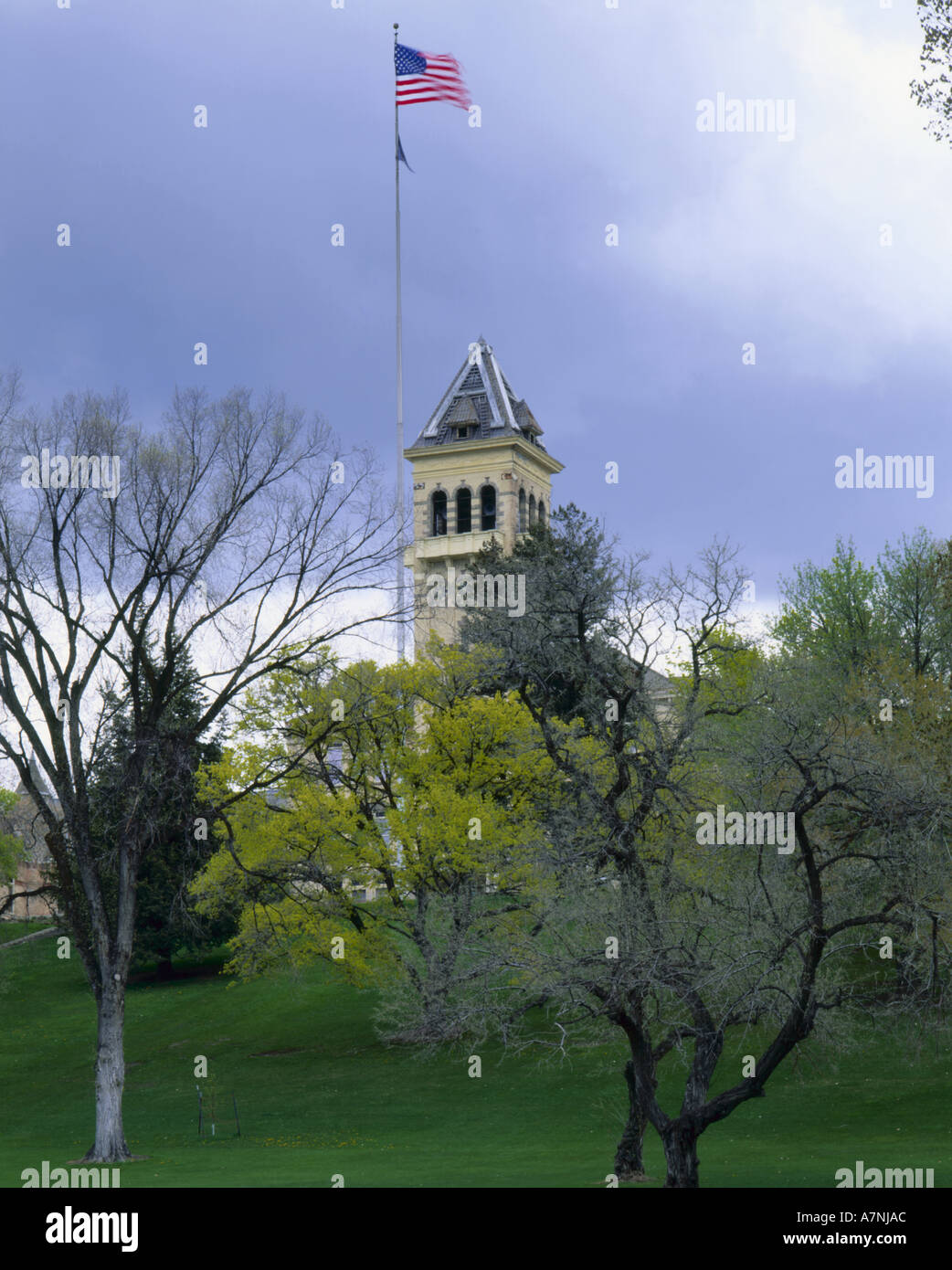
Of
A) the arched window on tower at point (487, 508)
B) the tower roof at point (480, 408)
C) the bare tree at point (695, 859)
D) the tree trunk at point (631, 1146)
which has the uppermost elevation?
the tower roof at point (480, 408)

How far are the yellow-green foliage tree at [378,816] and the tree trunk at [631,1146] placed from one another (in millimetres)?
14106

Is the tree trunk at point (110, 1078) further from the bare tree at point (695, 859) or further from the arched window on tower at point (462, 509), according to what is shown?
the arched window on tower at point (462, 509)

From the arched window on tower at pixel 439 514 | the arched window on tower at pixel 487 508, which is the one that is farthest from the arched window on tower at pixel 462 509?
the arched window on tower at pixel 487 508

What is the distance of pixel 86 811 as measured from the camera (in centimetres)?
2850

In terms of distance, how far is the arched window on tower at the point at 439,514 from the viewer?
8675 centimetres

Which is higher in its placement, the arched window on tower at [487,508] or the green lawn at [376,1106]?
the arched window on tower at [487,508]

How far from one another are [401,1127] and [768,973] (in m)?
17.8

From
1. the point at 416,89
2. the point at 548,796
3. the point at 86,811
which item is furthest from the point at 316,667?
the point at 416,89

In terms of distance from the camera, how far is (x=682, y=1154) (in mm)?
18953

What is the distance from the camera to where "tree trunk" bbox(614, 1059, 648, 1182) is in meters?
21.6

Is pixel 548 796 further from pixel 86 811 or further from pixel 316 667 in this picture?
pixel 86 811

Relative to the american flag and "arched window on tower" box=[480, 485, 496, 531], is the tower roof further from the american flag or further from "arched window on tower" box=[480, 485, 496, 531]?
the american flag

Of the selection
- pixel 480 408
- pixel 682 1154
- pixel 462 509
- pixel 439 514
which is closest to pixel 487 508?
pixel 462 509
